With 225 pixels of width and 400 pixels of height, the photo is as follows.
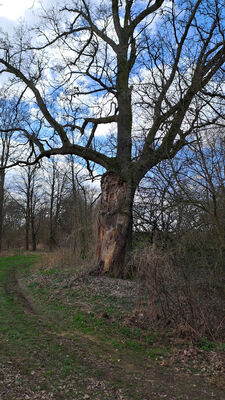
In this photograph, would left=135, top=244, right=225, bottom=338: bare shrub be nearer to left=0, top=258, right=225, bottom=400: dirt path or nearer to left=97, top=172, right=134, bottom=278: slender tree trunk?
left=0, top=258, right=225, bottom=400: dirt path

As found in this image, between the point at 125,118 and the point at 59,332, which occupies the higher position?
the point at 125,118

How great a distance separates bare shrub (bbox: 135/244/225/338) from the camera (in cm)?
660

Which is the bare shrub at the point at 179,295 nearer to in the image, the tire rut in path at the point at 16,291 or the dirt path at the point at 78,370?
the dirt path at the point at 78,370

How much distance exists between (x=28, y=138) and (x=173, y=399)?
12802mm

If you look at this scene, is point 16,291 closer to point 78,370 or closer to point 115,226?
point 115,226

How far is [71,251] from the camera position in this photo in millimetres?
18172

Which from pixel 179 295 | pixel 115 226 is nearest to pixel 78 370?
pixel 179 295

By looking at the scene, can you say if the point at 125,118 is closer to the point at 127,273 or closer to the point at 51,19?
the point at 51,19

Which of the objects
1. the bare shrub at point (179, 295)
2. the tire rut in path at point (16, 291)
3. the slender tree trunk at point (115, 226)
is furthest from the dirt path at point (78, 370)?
the slender tree trunk at point (115, 226)

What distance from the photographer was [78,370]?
534 cm

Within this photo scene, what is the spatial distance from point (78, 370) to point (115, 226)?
7888 millimetres

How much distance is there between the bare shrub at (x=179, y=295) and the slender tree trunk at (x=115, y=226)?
17.8 feet

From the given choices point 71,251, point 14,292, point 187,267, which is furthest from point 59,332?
point 71,251

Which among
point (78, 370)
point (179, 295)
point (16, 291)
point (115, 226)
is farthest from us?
point (115, 226)
